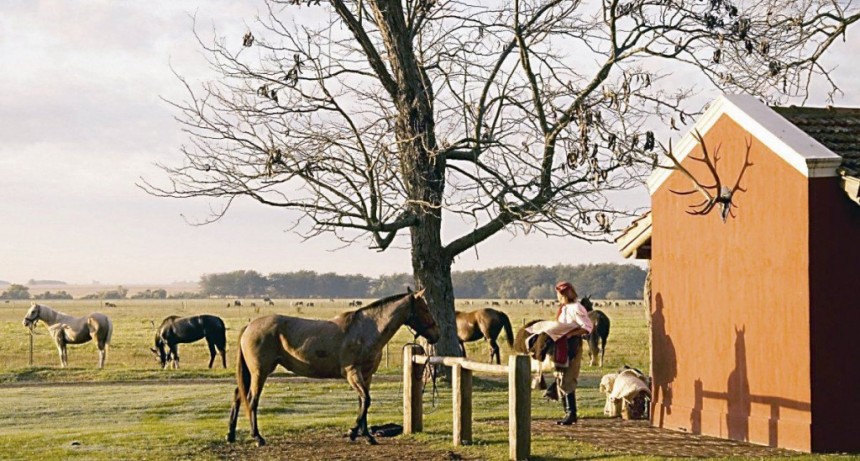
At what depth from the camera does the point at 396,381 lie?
89.5ft

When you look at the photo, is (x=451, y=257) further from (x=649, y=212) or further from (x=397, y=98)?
(x=649, y=212)

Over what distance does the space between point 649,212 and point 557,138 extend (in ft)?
15.4

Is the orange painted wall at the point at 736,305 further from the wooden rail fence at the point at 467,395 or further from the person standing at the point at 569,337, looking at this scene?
the wooden rail fence at the point at 467,395

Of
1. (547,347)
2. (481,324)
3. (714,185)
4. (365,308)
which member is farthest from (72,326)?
(714,185)

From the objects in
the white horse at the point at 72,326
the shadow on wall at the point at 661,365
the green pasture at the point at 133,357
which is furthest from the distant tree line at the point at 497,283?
the shadow on wall at the point at 661,365

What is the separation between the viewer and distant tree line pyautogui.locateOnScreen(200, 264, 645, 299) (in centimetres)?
16112

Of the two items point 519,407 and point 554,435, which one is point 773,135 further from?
point 554,435

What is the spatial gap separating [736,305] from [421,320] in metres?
4.10

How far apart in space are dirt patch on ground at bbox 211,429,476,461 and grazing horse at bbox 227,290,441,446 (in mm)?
300

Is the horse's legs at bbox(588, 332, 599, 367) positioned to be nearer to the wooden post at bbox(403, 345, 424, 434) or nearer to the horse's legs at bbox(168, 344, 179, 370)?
the horse's legs at bbox(168, 344, 179, 370)

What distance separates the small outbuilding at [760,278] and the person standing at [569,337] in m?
1.51

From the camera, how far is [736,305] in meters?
14.5

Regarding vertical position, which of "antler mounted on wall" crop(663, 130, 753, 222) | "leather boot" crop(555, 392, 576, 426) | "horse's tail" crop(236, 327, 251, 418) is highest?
"antler mounted on wall" crop(663, 130, 753, 222)

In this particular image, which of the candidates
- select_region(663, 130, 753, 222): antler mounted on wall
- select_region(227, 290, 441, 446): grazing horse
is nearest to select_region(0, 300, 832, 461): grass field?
select_region(227, 290, 441, 446): grazing horse
